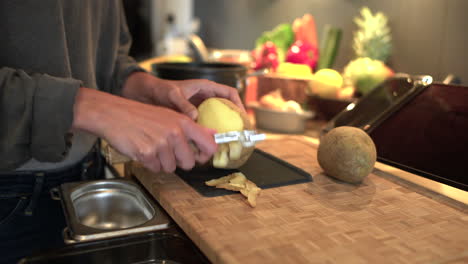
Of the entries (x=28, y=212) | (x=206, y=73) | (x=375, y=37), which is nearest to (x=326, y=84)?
(x=375, y=37)

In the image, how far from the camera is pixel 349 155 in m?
0.83

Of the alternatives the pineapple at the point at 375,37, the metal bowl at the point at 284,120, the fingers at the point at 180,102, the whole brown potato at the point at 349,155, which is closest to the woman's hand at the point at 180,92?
the fingers at the point at 180,102

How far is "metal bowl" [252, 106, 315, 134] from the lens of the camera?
130 cm

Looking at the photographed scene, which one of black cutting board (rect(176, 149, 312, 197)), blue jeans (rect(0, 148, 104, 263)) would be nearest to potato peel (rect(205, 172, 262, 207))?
black cutting board (rect(176, 149, 312, 197))

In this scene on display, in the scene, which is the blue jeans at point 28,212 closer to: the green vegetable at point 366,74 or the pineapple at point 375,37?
the green vegetable at point 366,74

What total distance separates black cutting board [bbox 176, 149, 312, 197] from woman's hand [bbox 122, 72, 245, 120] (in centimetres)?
12

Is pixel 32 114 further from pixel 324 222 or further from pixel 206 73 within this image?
pixel 206 73

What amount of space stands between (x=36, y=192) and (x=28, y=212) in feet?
0.16

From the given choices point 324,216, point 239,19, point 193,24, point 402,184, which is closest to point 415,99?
point 402,184

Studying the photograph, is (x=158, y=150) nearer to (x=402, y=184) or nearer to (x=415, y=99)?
(x=402, y=184)

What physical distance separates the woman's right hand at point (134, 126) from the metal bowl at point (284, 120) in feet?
2.17

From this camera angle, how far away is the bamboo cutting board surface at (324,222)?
1.86 ft

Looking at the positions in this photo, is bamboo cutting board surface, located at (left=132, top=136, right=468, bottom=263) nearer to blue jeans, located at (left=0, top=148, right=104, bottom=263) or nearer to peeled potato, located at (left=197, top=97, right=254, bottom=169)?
peeled potato, located at (left=197, top=97, right=254, bottom=169)

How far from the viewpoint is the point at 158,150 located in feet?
2.18
